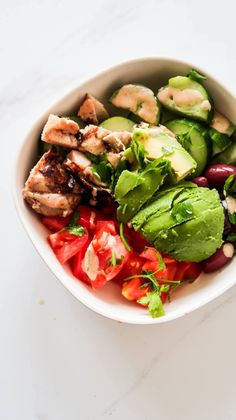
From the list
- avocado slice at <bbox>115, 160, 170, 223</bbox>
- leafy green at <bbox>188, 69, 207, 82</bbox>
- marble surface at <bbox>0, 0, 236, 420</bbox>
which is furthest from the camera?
marble surface at <bbox>0, 0, 236, 420</bbox>

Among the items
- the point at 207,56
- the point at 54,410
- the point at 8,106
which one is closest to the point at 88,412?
the point at 54,410

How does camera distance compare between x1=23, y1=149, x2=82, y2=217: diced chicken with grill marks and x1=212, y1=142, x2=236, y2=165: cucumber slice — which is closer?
x1=23, y1=149, x2=82, y2=217: diced chicken with grill marks

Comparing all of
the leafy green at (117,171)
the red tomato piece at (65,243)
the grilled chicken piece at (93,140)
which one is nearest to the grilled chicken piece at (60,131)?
the grilled chicken piece at (93,140)

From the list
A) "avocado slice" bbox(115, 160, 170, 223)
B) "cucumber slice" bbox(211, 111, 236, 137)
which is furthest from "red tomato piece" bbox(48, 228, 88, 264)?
"cucumber slice" bbox(211, 111, 236, 137)

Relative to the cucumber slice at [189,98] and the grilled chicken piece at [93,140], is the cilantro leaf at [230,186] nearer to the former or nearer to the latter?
the cucumber slice at [189,98]

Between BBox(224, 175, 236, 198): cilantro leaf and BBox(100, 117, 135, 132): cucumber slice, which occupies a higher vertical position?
BBox(100, 117, 135, 132): cucumber slice

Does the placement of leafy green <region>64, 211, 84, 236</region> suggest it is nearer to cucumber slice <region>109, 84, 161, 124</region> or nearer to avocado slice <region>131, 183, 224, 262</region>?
avocado slice <region>131, 183, 224, 262</region>

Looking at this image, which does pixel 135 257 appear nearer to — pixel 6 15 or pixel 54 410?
pixel 54 410
